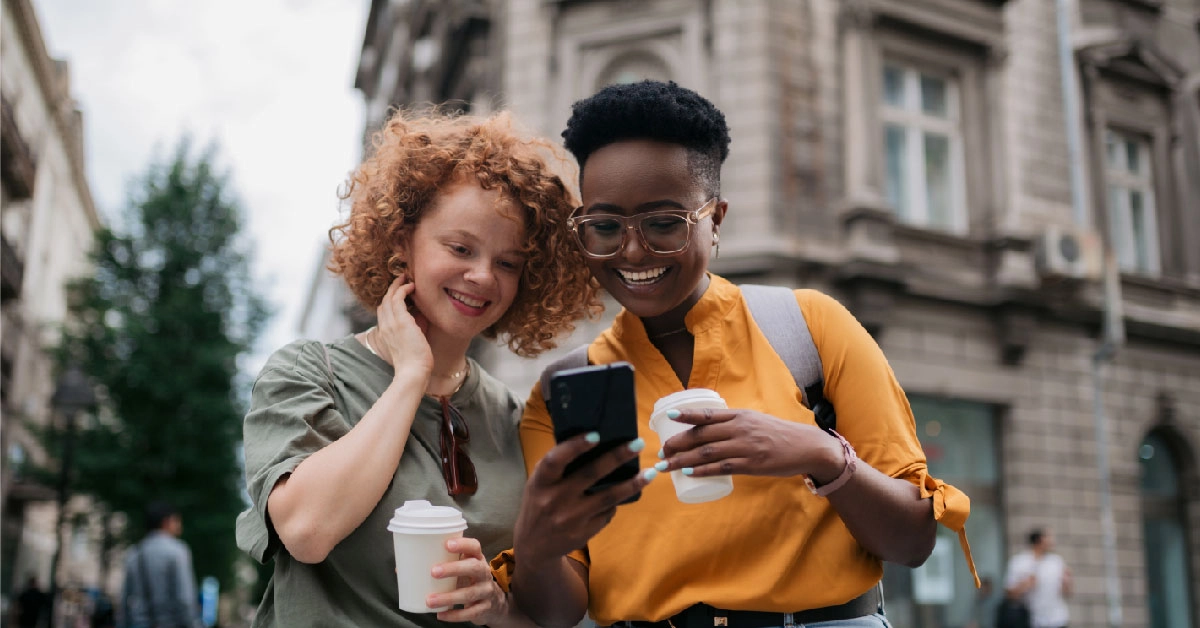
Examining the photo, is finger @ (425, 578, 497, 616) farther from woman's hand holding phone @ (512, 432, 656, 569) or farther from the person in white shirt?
the person in white shirt

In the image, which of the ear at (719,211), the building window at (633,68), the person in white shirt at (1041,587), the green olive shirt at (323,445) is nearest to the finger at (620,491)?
the green olive shirt at (323,445)

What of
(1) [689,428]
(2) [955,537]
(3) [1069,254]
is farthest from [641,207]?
(3) [1069,254]

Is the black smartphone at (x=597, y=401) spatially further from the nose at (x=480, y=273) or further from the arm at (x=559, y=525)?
the nose at (x=480, y=273)

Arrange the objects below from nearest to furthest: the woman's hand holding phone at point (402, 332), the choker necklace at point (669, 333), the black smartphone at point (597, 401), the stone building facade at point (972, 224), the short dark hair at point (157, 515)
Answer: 1. the black smartphone at point (597, 401)
2. the woman's hand holding phone at point (402, 332)
3. the choker necklace at point (669, 333)
4. the short dark hair at point (157, 515)
5. the stone building facade at point (972, 224)

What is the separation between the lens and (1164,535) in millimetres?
13859

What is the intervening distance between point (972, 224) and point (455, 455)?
11863 mm

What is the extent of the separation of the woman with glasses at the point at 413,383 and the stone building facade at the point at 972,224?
26.3 feet

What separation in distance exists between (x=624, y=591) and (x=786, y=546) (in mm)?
371

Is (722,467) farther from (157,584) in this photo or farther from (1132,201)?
(1132,201)

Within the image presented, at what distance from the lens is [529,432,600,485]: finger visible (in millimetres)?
1483

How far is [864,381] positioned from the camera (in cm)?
198

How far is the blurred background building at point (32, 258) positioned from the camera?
23672mm

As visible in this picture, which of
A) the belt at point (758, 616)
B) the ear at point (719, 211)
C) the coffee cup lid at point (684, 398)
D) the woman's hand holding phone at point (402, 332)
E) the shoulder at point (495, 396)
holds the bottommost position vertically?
the belt at point (758, 616)

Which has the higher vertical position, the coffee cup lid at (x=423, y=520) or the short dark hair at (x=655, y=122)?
the short dark hair at (x=655, y=122)
